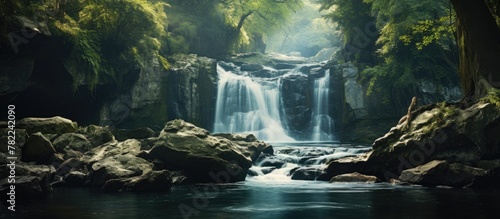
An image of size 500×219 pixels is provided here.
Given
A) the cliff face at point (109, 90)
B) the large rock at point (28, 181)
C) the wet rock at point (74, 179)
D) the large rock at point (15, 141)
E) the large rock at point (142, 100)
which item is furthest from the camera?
the large rock at point (142, 100)

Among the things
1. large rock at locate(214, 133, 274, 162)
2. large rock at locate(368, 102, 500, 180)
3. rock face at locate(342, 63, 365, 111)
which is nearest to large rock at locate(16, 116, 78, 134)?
large rock at locate(214, 133, 274, 162)

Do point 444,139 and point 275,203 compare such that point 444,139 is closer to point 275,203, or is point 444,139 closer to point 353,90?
point 275,203

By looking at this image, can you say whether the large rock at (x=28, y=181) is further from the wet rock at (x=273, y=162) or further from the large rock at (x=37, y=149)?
the wet rock at (x=273, y=162)

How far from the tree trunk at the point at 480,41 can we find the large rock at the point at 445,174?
10.9ft

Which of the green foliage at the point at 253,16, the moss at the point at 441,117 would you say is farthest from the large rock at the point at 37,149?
the green foliage at the point at 253,16

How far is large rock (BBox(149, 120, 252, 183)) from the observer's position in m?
15.9

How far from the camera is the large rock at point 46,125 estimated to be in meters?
18.2

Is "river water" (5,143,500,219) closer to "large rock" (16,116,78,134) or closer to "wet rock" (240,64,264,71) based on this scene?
"large rock" (16,116,78,134)

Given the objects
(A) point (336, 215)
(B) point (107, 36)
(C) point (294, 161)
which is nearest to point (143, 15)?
(B) point (107, 36)

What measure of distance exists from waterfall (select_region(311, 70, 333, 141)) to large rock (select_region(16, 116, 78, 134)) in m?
18.2

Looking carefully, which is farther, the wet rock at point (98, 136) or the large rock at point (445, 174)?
the wet rock at point (98, 136)

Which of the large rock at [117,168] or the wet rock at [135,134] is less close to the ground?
the wet rock at [135,134]

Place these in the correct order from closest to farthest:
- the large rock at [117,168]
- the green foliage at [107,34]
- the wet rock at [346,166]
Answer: the large rock at [117,168] < the wet rock at [346,166] < the green foliage at [107,34]

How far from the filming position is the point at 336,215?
9.26m
